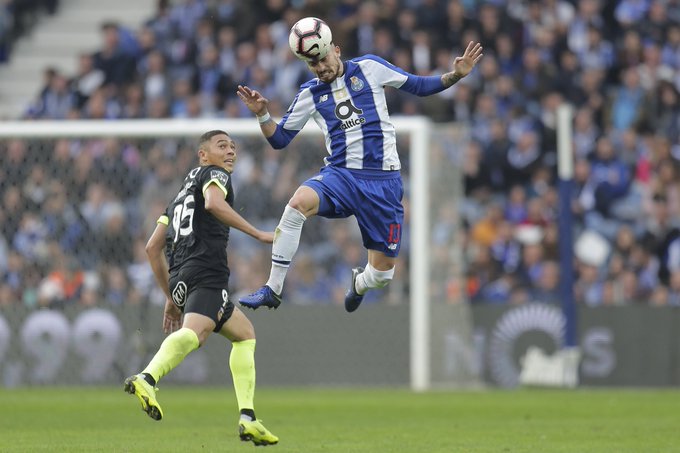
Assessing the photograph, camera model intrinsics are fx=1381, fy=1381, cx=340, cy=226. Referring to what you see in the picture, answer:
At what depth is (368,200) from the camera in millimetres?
11125

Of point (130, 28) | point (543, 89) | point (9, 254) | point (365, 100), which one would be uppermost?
point (130, 28)

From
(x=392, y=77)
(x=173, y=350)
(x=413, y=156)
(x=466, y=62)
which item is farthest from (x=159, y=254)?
(x=413, y=156)

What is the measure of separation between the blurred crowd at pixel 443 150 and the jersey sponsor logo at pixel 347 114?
755 cm

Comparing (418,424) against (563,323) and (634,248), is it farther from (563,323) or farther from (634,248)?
(634,248)

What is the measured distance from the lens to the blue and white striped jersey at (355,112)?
438 inches

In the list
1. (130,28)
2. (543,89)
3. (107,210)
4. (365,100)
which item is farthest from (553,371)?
(130,28)

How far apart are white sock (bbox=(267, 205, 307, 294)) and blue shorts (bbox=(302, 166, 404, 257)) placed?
0.22 m

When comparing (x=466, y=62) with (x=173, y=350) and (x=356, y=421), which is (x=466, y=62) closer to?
(x=173, y=350)

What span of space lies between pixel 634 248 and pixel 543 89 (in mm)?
3439

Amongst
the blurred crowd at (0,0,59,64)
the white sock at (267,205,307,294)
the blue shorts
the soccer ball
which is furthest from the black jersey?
the blurred crowd at (0,0,59,64)

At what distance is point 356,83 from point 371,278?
1708mm

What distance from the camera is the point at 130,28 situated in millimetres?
26078

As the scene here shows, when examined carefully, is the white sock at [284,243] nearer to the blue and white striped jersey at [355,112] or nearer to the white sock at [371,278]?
the blue and white striped jersey at [355,112]

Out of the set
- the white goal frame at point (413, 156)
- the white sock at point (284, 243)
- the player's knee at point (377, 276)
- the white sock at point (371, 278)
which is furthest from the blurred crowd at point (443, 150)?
the white sock at point (284, 243)
